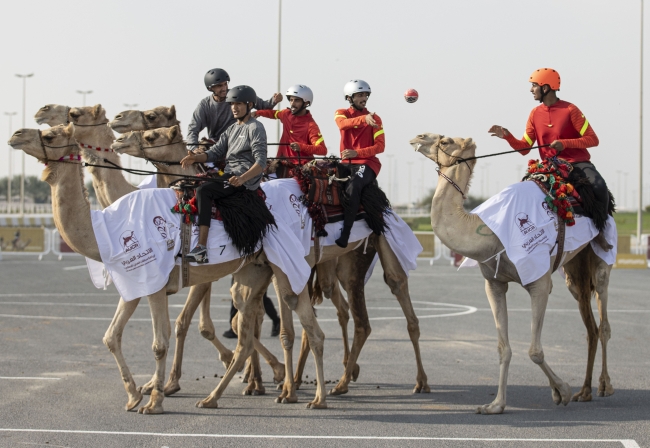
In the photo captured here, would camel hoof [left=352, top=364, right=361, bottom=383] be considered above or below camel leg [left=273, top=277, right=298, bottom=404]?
below

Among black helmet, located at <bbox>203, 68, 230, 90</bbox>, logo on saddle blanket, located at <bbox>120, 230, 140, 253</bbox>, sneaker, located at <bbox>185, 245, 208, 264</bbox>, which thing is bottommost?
sneaker, located at <bbox>185, 245, 208, 264</bbox>

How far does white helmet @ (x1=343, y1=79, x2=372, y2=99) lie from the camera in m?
10.6

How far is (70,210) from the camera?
8.72 m

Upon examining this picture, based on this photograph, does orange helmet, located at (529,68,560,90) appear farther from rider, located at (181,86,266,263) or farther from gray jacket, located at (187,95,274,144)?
gray jacket, located at (187,95,274,144)

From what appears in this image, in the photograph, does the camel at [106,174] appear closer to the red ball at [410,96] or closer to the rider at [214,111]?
the rider at [214,111]

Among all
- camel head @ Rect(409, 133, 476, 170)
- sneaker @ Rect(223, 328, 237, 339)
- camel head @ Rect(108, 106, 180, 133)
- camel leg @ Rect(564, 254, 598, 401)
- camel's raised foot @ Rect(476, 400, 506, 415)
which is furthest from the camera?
sneaker @ Rect(223, 328, 237, 339)

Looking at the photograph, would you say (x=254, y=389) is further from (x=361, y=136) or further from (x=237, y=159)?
(x=361, y=136)

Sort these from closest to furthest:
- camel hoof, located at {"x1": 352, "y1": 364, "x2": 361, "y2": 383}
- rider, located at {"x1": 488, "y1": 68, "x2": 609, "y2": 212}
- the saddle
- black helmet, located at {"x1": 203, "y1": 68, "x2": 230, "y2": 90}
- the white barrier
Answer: rider, located at {"x1": 488, "y1": 68, "x2": 609, "y2": 212}
the saddle
black helmet, located at {"x1": 203, "y1": 68, "x2": 230, "y2": 90}
camel hoof, located at {"x1": 352, "y1": 364, "x2": 361, "y2": 383}
the white barrier

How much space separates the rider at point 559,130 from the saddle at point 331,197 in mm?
1546

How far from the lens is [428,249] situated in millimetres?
32562

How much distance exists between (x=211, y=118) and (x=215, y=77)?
0.47 meters

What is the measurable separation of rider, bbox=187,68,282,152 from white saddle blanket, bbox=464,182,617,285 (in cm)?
322

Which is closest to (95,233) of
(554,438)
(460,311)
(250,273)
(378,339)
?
(250,273)

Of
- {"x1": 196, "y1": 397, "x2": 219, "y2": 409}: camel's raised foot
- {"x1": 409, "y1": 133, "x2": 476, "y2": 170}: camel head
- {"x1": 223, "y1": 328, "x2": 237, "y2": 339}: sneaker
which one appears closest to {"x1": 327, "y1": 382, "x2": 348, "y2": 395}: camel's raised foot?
{"x1": 196, "y1": 397, "x2": 219, "y2": 409}: camel's raised foot
